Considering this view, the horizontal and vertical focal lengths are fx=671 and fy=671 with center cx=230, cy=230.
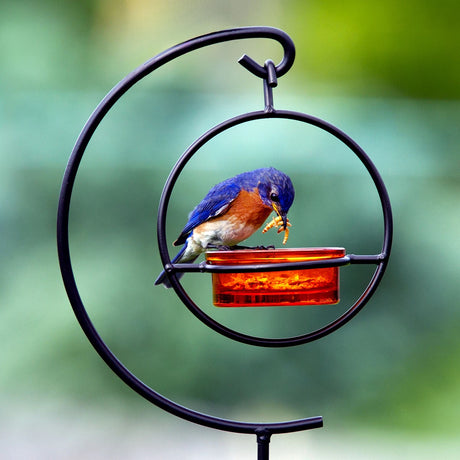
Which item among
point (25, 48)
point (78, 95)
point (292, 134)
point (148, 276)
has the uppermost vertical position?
point (25, 48)

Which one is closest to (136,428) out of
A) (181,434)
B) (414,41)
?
(181,434)

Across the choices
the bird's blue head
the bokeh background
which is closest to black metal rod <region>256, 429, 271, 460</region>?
the bird's blue head

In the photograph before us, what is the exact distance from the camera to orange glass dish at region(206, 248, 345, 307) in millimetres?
867

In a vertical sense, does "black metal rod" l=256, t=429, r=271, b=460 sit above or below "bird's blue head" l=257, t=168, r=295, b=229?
below

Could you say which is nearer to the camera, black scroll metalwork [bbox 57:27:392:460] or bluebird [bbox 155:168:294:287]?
black scroll metalwork [bbox 57:27:392:460]

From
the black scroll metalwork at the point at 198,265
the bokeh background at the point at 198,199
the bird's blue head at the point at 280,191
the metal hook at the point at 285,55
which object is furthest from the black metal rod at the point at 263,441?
the bokeh background at the point at 198,199

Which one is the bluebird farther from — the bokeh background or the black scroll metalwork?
the bokeh background

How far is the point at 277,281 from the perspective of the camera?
0.89 metres

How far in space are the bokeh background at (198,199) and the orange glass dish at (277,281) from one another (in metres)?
1.55

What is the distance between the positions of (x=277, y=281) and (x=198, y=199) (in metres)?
1.57

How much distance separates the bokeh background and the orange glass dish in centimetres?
155

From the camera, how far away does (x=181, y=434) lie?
2.85 meters

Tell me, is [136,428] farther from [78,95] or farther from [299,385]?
[78,95]

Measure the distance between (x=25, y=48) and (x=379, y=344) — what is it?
1.89m
